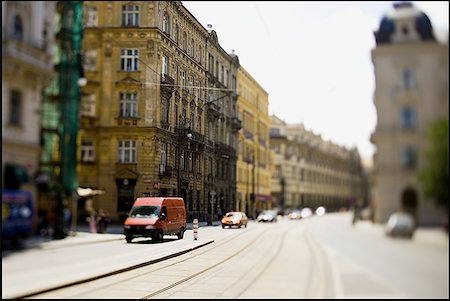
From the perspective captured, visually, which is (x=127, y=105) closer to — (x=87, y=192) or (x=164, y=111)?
(x=164, y=111)

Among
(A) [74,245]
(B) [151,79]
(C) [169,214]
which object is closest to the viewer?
(A) [74,245]

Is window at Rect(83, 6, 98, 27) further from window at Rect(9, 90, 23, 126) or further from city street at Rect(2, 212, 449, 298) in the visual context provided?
city street at Rect(2, 212, 449, 298)

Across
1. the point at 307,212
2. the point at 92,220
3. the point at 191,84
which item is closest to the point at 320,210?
the point at 307,212

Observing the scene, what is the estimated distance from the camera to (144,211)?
13.5ft

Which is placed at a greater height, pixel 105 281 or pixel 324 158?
pixel 324 158

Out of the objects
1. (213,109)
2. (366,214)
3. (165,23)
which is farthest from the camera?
(213,109)

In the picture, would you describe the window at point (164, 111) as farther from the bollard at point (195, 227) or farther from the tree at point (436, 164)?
the tree at point (436, 164)

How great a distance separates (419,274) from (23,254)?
11.4 ft

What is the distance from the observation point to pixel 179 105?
4.62 m

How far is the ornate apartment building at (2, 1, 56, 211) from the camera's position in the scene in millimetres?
2965

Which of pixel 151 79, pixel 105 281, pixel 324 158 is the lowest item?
pixel 105 281

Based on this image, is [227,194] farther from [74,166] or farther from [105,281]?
[74,166]

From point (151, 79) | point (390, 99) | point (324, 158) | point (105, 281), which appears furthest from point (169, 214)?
point (390, 99)

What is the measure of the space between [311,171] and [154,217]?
61.9 inches
